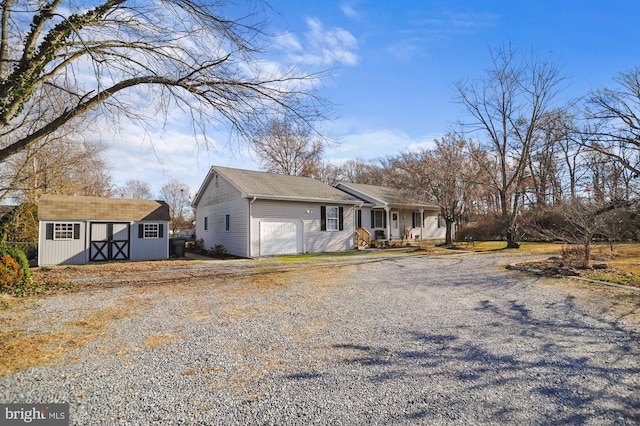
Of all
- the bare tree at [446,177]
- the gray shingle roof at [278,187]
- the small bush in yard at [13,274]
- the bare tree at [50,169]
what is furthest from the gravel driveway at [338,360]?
the bare tree at [50,169]

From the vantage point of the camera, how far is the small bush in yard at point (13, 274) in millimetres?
7232

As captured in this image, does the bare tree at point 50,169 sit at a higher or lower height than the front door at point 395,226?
higher

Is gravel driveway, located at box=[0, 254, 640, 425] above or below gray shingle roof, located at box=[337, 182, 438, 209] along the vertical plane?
below

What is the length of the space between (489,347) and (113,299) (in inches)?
280

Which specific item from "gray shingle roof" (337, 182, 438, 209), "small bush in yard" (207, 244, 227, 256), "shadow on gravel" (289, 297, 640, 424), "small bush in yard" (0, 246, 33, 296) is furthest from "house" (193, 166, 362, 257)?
"shadow on gravel" (289, 297, 640, 424)

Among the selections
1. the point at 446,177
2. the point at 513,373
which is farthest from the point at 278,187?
the point at 513,373

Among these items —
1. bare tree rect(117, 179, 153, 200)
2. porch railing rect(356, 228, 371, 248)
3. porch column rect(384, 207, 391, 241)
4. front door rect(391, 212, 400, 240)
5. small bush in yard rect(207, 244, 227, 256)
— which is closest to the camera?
small bush in yard rect(207, 244, 227, 256)

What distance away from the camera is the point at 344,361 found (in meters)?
3.75

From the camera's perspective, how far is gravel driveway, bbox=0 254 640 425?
110 inches

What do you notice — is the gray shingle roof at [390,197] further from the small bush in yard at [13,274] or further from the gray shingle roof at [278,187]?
the small bush in yard at [13,274]

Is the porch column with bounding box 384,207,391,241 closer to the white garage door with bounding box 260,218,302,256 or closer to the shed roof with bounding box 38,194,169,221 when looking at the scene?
the white garage door with bounding box 260,218,302,256

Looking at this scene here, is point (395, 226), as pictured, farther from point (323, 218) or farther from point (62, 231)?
point (62, 231)

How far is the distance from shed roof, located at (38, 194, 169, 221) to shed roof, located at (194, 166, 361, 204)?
12.5ft

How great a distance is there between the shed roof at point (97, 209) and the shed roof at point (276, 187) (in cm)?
381
